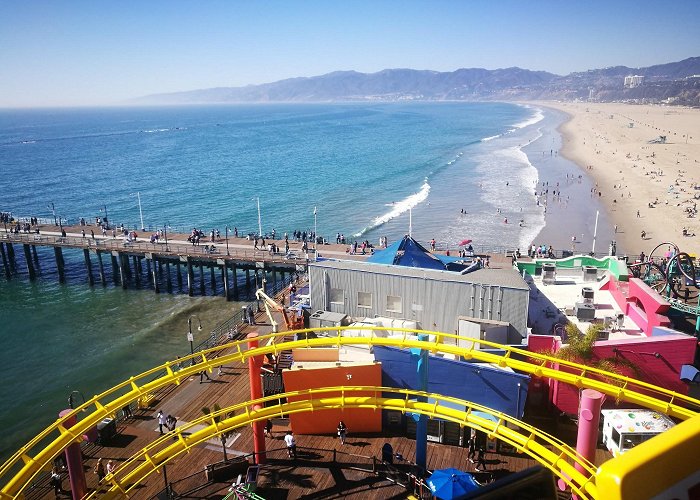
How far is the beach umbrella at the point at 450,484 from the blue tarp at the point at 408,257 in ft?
48.8

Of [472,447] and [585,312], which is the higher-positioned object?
[585,312]

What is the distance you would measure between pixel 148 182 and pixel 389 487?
3878 inches

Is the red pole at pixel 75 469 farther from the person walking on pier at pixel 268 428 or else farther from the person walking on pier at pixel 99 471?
the person walking on pier at pixel 268 428

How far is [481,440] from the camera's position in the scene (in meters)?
19.5

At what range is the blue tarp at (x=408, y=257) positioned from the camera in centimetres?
2981

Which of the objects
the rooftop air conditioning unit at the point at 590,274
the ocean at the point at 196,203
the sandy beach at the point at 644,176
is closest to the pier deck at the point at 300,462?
the ocean at the point at 196,203

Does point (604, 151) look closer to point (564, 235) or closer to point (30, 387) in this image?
point (564, 235)

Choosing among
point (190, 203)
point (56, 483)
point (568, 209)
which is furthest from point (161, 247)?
point (568, 209)

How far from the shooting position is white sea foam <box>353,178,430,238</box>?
69.1 metres

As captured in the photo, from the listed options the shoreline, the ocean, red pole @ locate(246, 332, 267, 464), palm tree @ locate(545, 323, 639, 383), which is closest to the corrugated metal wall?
palm tree @ locate(545, 323, 639, 383)

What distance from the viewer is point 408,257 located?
3002cm

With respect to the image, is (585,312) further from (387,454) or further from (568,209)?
(568,209)

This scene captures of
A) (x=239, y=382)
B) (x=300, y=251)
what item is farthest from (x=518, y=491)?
(x=300, y=251)

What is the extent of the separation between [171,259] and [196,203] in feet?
121
